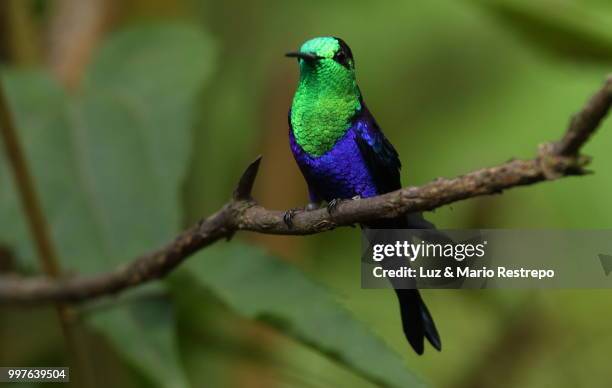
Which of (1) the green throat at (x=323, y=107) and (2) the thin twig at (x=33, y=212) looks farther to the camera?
(2) the thin twig at (x=33, y=212)

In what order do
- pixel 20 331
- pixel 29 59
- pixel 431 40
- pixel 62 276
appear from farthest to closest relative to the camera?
1. pixel 431 40
2. pixel 29 59
3. pixel 20 331
4. pixel 62 276

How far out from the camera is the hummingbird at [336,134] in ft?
1.83

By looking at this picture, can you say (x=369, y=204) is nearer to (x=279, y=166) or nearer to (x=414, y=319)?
(x=414, y=319)

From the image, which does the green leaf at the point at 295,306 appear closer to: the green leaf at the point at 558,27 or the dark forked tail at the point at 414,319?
the dark forked tail at the point at 414,319

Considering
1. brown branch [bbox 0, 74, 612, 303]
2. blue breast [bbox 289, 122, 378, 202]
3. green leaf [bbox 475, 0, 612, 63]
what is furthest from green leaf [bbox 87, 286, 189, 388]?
green leaf [bbox 475, 0, 612, 63]

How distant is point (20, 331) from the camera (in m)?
1.15

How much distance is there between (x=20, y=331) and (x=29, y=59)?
421 mm

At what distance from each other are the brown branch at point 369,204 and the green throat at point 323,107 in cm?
8

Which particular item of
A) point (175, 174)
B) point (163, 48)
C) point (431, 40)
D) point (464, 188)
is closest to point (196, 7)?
point (163, 48)

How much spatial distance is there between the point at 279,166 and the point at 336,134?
2.03 feet

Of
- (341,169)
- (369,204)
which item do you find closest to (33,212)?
(341,169)

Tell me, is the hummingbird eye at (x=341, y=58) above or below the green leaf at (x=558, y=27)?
above

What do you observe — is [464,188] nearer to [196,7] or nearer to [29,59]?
[29,59]

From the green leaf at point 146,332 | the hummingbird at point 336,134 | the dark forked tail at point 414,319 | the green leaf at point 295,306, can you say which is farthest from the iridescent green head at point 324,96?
the green leaf at point 146,332
